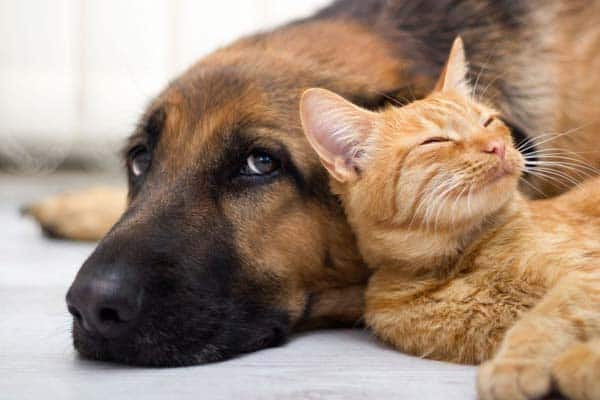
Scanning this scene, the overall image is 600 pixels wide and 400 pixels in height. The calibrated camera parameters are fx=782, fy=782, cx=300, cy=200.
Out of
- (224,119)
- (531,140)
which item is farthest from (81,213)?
(531,140)

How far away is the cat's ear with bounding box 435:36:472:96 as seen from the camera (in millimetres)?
1803

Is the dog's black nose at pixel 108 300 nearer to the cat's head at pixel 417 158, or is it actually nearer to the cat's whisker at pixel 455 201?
the cat's head at pixel 417 158

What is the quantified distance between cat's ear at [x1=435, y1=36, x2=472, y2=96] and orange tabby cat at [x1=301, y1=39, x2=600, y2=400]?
49 mm

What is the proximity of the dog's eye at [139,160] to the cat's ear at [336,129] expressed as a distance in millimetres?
475

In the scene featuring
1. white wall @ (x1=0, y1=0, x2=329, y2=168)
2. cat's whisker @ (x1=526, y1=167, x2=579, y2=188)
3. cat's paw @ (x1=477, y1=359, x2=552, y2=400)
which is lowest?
white wall @ (x1=0, y1=0, x2=329, y2=168)

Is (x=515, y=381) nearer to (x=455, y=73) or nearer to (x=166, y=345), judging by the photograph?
(x=166, y=345)

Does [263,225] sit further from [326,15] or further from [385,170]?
[326,15]

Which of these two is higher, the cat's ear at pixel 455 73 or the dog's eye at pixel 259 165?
the cat's ear at pixel 455 73

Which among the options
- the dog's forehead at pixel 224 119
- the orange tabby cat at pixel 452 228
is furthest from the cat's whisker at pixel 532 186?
the dog's forehead at pixel 224 119

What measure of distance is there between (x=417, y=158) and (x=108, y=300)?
0.68 metres

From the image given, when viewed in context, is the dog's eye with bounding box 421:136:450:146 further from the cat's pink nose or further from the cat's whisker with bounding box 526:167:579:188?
the cat's whisker with bounding box 526:167:579:188

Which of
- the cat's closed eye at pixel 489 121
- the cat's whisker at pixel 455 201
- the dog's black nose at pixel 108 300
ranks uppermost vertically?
the cat's closed eye at pixel 489 121

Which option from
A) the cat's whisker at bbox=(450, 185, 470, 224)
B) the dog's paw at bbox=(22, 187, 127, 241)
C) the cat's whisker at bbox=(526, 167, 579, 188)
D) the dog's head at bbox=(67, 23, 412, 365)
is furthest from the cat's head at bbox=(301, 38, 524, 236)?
the dog's paw at bbox=(22, 187, 127, 241)

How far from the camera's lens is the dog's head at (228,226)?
1454 mm
